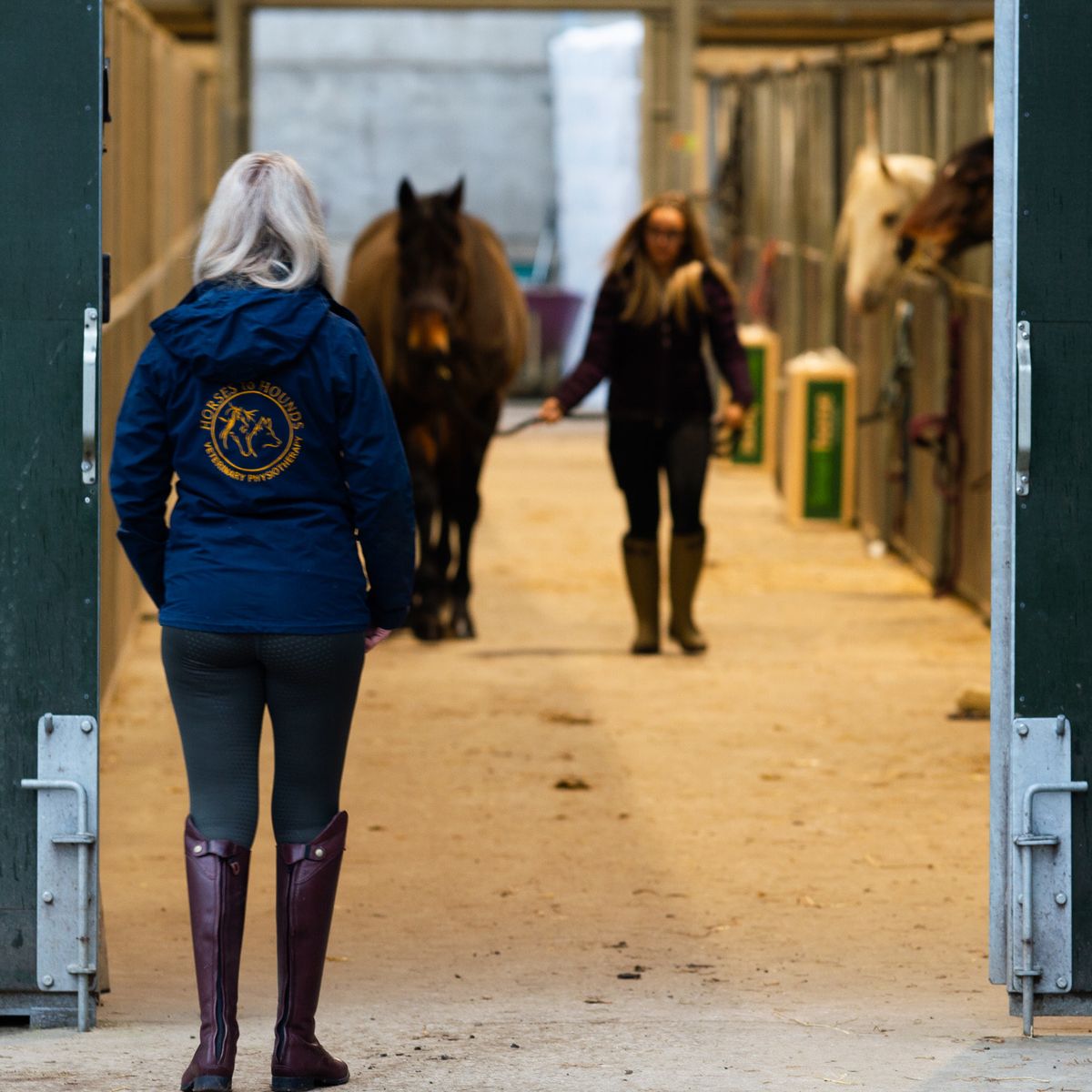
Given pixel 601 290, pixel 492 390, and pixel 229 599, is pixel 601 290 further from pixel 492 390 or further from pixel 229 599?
pixel 229 599

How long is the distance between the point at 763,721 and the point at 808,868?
2.10 meters

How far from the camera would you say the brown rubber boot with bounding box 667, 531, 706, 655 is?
373 inches

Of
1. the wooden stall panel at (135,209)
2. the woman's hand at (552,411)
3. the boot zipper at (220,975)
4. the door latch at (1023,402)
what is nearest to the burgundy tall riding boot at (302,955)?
the boot zipper at (220,975)

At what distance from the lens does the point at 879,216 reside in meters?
11.9

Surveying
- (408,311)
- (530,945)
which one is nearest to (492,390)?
(408,311)

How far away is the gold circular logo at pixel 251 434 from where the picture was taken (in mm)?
3973

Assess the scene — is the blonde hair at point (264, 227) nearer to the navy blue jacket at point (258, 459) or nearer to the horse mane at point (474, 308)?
the navy blue jacket at point (258, 459)

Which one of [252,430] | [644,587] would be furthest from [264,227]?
[644,587]

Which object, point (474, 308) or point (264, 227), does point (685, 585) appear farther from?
point (264, 227)

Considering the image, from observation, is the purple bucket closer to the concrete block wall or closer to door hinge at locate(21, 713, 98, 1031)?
the concrete block wall

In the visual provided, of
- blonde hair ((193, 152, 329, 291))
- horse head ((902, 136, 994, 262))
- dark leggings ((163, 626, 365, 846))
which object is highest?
horse head ((902, 136, 994, 262))

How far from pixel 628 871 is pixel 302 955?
2249 mm

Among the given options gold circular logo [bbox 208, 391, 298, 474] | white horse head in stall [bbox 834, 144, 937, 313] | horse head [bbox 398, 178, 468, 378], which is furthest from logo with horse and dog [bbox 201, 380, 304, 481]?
white horse head in stall [bbox 834, 144, 937, 313]

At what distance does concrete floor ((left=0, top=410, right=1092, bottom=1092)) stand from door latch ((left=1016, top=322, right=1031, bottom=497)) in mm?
1088
